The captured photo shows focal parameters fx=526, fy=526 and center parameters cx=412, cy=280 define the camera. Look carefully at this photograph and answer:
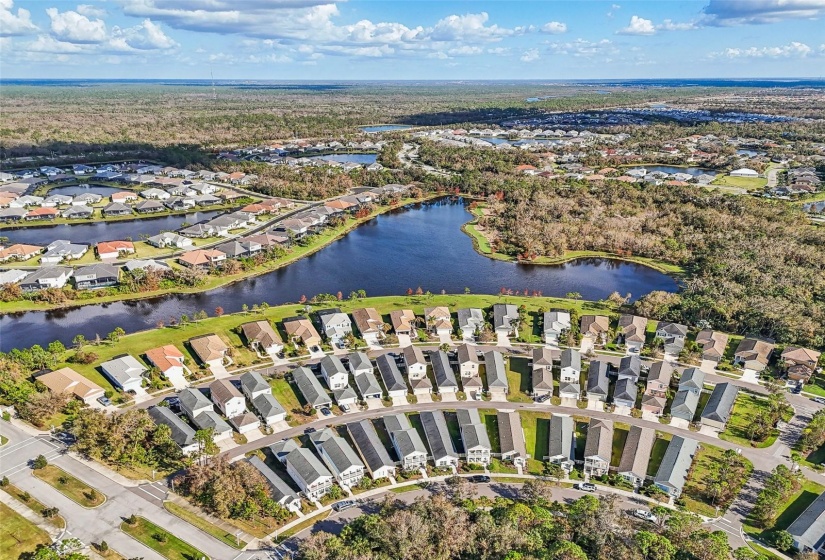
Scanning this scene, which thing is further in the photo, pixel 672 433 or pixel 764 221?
pixel 764 221

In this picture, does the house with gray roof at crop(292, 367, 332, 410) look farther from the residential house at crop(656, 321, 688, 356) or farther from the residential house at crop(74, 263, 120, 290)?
the residential house at crop(656, 321, 688, 356)

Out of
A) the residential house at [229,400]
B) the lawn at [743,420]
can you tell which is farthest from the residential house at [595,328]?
the residential house at [229,400]

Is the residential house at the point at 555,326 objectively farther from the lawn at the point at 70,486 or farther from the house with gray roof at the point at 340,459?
the lawn at the point at 70,486

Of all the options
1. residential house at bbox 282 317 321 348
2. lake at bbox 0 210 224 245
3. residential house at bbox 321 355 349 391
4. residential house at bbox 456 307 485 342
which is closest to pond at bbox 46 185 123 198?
lake at bbox 0 210 224 245

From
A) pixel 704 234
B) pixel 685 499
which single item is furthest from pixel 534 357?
pixel 704 234

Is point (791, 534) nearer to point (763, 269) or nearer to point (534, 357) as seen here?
point (534, 357)
